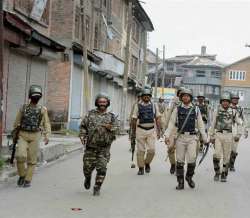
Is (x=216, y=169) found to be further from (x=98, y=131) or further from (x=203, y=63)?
(x=203, y=63)

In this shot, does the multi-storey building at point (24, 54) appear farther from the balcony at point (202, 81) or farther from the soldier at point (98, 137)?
the balcony at point (202, 81)

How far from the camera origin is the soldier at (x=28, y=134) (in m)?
10.2

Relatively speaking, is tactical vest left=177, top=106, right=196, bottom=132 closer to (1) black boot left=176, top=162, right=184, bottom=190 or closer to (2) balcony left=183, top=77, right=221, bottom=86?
(1) black boot left=176, top=162, right=184, bottom=190

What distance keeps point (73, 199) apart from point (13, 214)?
1502 millimetres

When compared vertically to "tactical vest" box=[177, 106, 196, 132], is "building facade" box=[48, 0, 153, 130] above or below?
above

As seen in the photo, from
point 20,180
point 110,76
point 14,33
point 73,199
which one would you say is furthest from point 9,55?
point 110,76

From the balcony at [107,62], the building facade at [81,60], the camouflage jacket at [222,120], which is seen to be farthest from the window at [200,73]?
the camouflage jacket at [222,120]

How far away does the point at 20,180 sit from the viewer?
10.4 meters

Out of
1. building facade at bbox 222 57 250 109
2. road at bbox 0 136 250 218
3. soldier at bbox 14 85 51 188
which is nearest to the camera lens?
road at bbox 0 136 250 218

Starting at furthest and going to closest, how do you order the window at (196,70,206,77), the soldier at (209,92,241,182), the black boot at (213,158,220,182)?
the window at (196,70,206,77) < the black boot at (213,158,220,182) < the soldier at (209,92,241,182)

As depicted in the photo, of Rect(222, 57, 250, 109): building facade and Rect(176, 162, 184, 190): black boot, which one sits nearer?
Rect(176, 162, 184, 190): black boot

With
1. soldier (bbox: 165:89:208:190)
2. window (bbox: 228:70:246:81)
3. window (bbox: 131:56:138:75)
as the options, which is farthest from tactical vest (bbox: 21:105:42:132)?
window (bbox: 228:70:246:81)

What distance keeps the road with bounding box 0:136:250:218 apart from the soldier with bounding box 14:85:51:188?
0.99ft

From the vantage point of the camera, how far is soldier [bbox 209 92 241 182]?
1210 cm
